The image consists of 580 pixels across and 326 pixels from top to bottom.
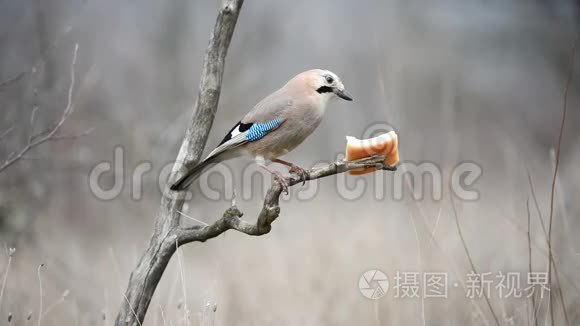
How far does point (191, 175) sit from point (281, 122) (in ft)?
2.03

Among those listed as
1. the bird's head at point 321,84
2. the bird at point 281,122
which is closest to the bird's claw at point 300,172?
the bird at point 281,122

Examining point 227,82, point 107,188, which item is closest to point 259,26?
point 227,82

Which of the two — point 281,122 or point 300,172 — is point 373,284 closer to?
point 300,172

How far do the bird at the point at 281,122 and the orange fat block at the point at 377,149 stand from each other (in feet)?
1.44

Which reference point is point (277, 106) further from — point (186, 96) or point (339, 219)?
point (186, 96)

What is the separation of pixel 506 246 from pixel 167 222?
3263 mm

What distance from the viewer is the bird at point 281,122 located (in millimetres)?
4324

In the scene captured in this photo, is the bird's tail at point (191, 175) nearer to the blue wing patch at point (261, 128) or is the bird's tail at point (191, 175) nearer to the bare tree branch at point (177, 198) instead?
the bare tree branch at point (177, 198)

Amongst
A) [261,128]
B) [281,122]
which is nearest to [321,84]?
[281,122]

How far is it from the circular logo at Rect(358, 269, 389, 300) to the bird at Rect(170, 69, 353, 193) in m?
1.47

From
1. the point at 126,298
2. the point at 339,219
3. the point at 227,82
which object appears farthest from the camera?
the point at 227,82

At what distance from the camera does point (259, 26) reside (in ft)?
27.7

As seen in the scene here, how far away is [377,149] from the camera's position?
3.88m

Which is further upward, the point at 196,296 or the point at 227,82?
the point at 227,82
